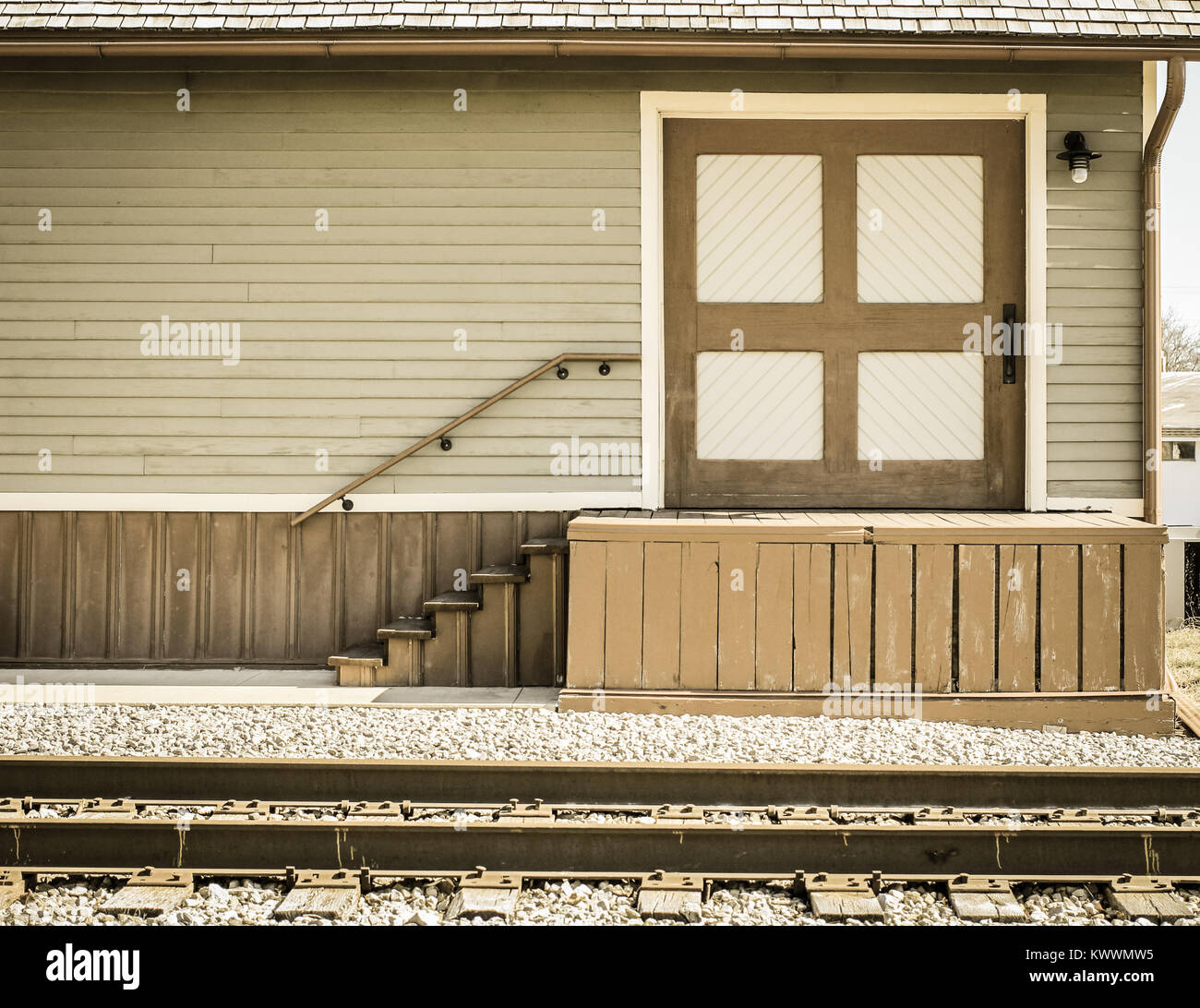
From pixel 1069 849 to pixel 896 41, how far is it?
176 inches

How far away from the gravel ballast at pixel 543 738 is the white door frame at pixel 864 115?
1.95 m

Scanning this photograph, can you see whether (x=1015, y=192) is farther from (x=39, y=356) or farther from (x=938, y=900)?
(x=39, y=356)

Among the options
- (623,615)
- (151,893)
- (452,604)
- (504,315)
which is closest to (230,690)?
(452,604)

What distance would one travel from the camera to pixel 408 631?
565cm

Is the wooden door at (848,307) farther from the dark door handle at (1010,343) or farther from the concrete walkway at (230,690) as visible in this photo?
the concrete walkway at (230,690)

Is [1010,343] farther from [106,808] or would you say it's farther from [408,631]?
[106,808]

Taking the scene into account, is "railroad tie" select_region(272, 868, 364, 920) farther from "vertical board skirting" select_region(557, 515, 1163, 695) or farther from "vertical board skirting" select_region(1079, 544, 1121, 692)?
"vertical board skirting" select_region(1079, 544, 1121, 692)

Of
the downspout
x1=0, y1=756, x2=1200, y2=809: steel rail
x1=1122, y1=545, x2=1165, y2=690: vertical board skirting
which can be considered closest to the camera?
x1=0, y1=756, x2=1200, y2=809: steel rail

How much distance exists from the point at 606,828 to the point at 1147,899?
1.78 metres

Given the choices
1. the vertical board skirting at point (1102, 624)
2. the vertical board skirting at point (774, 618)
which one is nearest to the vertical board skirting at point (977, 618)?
the vertical board skirting at point (1102, 624)

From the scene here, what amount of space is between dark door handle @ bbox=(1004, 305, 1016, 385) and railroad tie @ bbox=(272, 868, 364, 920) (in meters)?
5.20

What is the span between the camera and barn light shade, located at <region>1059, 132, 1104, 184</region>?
6082mm

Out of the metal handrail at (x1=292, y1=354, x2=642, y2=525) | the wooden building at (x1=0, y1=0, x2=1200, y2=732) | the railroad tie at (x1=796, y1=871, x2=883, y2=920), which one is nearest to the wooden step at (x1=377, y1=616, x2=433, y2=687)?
the wooden building at (x1=0, y1=0, x2=1200, y2=732)

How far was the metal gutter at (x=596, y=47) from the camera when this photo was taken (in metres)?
5.49
